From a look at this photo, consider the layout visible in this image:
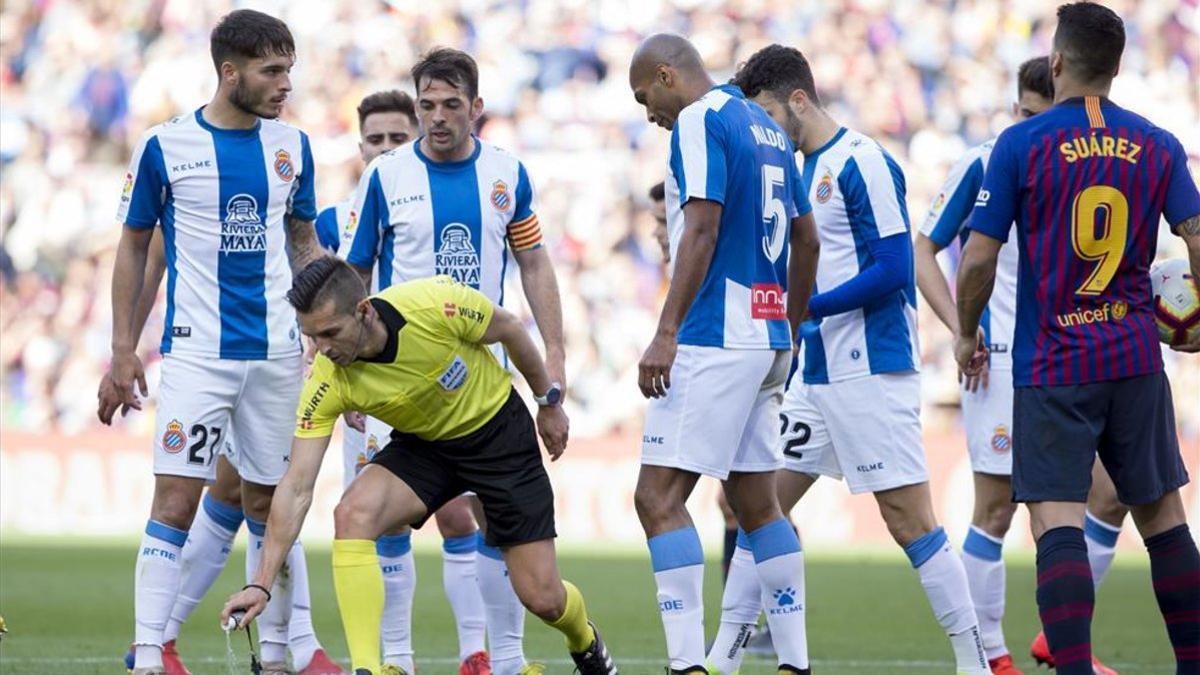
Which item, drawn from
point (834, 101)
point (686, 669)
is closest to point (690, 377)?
point (686, 669)

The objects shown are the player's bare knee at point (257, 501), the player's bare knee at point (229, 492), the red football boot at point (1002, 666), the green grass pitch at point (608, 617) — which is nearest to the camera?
the player's bare knee at point (257, 501)

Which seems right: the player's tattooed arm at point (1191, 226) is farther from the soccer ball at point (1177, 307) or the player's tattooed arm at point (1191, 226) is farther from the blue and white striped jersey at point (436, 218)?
the blue and white striped jersey at point (436, 218)

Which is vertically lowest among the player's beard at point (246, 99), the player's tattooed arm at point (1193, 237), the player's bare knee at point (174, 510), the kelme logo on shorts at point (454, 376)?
the player's bare knee at point (174, 510)

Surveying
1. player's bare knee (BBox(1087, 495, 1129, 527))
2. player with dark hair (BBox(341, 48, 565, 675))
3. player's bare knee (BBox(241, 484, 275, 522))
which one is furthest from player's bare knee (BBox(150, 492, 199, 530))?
player's bare knee (BBox(1087, 495, 1129, 527))

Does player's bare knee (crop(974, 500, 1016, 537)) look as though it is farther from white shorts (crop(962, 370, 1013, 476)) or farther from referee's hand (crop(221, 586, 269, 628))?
referee's hand (crop(221, 586, 269, 628))

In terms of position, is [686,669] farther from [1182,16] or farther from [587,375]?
[1182,16]

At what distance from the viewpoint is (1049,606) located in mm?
5746

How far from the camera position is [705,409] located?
6.35 m

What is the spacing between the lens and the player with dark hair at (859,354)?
712 cm

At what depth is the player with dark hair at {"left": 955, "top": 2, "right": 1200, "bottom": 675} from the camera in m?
5.84

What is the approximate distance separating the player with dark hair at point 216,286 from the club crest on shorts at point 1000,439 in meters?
3.34

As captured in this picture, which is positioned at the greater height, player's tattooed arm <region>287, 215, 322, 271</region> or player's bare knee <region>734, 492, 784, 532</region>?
player's tattooed arm <region>287, 215, 322, 271</region>

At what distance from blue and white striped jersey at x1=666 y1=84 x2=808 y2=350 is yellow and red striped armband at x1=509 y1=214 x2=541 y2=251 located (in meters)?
1.18

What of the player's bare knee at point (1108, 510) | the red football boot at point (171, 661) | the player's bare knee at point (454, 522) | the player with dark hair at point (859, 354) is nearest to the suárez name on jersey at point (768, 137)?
the player with dark hair at point (859, 354)
